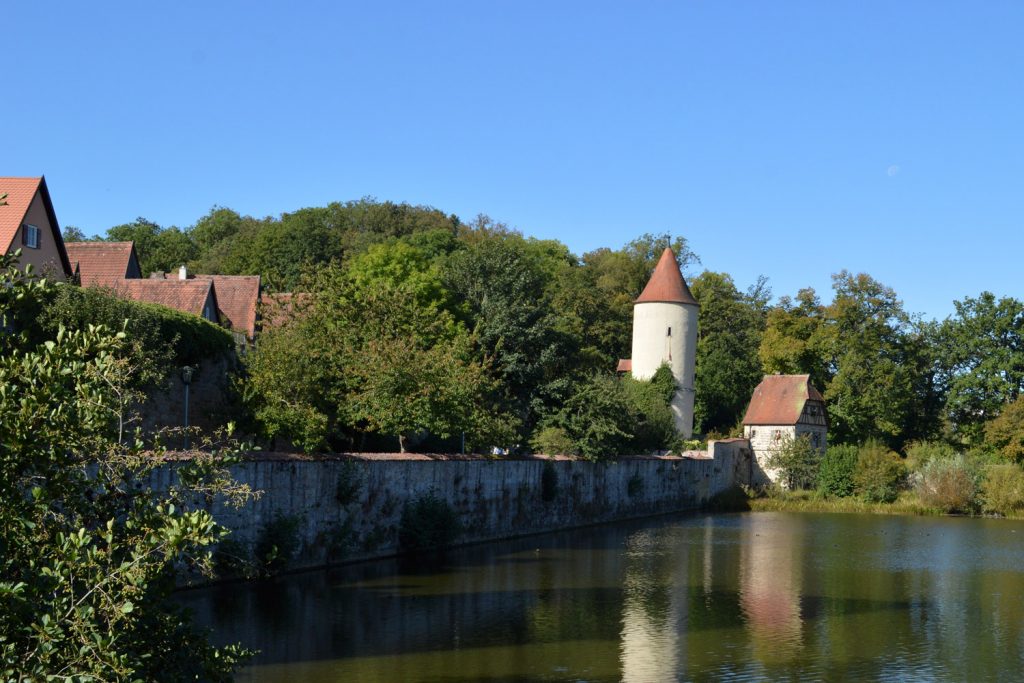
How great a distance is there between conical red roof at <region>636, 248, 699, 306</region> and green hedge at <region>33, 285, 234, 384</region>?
35.6m

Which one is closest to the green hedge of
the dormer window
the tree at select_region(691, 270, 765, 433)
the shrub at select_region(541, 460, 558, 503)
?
the dormer window

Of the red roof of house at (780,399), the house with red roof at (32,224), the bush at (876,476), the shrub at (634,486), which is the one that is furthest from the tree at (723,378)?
the house with red roof at (32,224)

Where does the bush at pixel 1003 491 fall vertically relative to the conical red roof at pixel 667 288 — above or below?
below

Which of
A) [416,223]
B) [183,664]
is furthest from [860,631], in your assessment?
[416,223]

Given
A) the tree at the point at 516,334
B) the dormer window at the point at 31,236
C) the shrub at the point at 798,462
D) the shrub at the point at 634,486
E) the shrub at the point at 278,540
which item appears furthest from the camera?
the shrub at the point at 798,462

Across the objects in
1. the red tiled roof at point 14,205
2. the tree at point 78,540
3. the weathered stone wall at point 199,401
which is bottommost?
the tree at point 78,540

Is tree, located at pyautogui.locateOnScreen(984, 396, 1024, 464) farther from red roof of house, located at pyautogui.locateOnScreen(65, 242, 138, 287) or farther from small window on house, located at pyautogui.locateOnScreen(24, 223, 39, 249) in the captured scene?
small window on house, located at pyautogui.locateOnScreen(24, 223, 39, 249)

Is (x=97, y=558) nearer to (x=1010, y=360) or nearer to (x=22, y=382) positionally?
(x=22, y=382)

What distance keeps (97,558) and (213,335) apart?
81.1 ft

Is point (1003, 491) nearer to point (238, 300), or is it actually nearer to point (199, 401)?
point (238, 300)

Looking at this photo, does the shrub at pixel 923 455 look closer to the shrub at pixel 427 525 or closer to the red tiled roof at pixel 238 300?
the shrub at pixel 427 525

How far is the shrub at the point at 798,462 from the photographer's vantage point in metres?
57.0

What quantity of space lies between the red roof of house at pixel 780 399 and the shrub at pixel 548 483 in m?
27.0

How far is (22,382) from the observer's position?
8070mm
